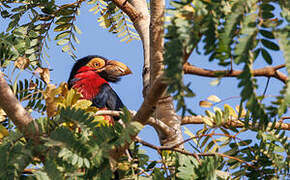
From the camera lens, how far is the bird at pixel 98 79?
4215 mm

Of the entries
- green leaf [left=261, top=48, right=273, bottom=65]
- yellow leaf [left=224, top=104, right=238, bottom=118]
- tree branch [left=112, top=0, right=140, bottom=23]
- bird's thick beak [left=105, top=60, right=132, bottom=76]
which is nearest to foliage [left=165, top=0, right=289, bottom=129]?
green leaf [left=261, top=48, right=273, bottom=65]

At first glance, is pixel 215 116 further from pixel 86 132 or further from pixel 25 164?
pixel 25 164

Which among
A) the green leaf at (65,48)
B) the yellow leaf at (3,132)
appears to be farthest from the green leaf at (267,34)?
the green leaf at (65,48)

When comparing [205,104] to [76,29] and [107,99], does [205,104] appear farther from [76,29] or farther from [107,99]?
[107,99]

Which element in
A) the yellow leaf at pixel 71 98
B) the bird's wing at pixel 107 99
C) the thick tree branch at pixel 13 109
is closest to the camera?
the thick tree branch at pixel 13 109

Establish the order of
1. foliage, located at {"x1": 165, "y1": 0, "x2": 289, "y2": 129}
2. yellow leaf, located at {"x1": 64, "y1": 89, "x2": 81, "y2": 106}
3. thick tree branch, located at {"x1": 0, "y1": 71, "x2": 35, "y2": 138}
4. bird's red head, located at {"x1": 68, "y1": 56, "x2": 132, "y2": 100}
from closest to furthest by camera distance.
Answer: foliage, located at {"x1": 165, "y1": 0, "x2": 289, "y2": 129} → thick tree branch, located at {"x1": 0, "y1": 71, "x2": 35, "y2": 138} → yellow leaf, located at {"x1": 64, "y1": 89, "x2": 81, "y2": 106} → bird's red head, located at {"x1": 68, "y1": 56, "x2": 132, "y2": 100}

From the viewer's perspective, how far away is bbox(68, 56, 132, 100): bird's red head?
4.59 m

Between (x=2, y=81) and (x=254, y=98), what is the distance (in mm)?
1322

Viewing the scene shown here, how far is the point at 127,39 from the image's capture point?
14.4 ft

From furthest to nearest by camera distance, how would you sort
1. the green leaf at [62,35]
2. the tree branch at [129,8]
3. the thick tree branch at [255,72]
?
1. the green leaf at [62,35]
2. the tree branch at [129,8]
3. the thick tree branch at [255,72]

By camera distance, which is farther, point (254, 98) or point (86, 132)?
point (86, 132)

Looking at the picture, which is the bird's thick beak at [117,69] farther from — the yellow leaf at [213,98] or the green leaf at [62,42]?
the yellow leaf at [213,98]

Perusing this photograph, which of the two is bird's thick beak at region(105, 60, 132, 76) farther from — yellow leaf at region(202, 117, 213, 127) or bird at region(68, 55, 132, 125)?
yellow leaf at region(202, 117, 213, 127)

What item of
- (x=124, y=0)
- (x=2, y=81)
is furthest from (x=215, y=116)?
(x=124, y=0)
